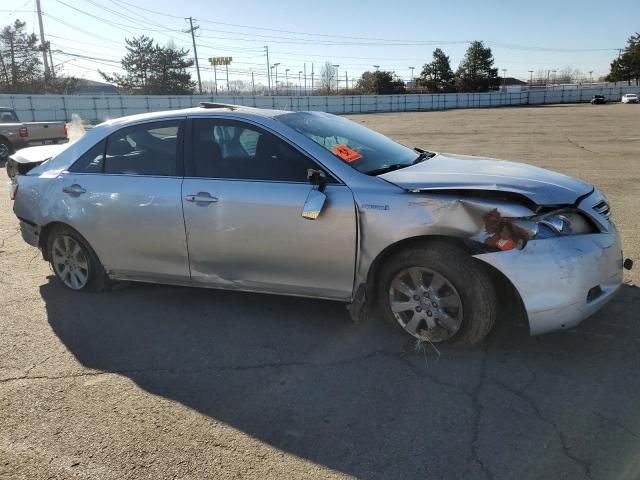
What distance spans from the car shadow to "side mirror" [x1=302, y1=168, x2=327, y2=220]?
0.94 metres

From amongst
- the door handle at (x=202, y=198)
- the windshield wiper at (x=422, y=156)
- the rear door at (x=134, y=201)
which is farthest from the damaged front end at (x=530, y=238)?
the rear door at (x=134, y=201)

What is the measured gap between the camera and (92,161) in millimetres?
4648

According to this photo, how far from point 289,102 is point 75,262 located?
53.4 metres

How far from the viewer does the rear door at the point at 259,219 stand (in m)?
3.70

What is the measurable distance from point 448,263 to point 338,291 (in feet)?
2.66

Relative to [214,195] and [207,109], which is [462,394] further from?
[207,109]

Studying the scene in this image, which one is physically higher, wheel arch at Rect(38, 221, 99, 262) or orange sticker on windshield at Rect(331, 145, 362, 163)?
orange sticker on windshield at Rect(331, 145, 362, 163)

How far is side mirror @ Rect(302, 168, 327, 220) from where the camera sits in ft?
12.0

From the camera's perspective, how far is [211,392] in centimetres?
329

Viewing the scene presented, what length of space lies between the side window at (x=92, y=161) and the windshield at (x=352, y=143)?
64.6 inches

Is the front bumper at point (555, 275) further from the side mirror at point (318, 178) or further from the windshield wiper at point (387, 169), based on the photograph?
the side mirror at point (318, 178)

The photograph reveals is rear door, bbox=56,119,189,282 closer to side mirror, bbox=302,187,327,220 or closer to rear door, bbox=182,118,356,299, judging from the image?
rear door, bbox=182,118,356,299

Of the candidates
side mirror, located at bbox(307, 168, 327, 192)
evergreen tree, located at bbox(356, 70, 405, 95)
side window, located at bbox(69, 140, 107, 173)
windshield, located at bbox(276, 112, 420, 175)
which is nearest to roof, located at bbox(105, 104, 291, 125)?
windshield, located at bbox(276, 112, 420, 175)

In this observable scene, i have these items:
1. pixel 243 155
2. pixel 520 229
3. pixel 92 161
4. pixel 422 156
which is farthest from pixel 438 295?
pixel 92 161
